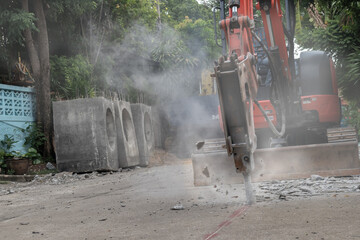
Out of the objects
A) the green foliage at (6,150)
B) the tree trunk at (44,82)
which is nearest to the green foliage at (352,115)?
the tree trunk at (44,82)

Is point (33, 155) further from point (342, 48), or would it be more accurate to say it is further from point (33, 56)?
point (342, 48)

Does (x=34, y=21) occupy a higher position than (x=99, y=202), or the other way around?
(x=34, y=21)

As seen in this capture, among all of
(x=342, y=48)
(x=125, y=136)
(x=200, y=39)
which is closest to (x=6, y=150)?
(x=125, y=136)

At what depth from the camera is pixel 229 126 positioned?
479 cm

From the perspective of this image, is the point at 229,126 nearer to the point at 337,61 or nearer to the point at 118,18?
the point at 337,61

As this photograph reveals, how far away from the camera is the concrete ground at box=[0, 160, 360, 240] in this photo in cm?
366

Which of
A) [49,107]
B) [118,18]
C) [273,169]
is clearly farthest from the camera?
[118,18]

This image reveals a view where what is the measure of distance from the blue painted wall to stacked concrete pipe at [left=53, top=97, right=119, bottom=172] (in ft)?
3.12

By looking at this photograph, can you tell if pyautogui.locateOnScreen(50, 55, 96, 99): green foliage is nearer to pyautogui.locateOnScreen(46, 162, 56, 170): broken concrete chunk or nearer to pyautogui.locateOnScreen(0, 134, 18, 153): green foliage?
pyautogui.locateOnScreen(46, 162, 56, 170): broken concrete chunk

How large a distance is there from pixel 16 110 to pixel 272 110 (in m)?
7.60

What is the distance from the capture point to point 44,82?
1341 centimetres

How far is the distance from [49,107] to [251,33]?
902cm

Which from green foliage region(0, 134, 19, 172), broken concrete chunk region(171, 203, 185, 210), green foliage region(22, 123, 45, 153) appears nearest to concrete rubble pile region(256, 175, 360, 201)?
broken concrete chunk region(171, 203, 185, 210)

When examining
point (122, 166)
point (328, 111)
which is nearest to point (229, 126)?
point (328, 111)
